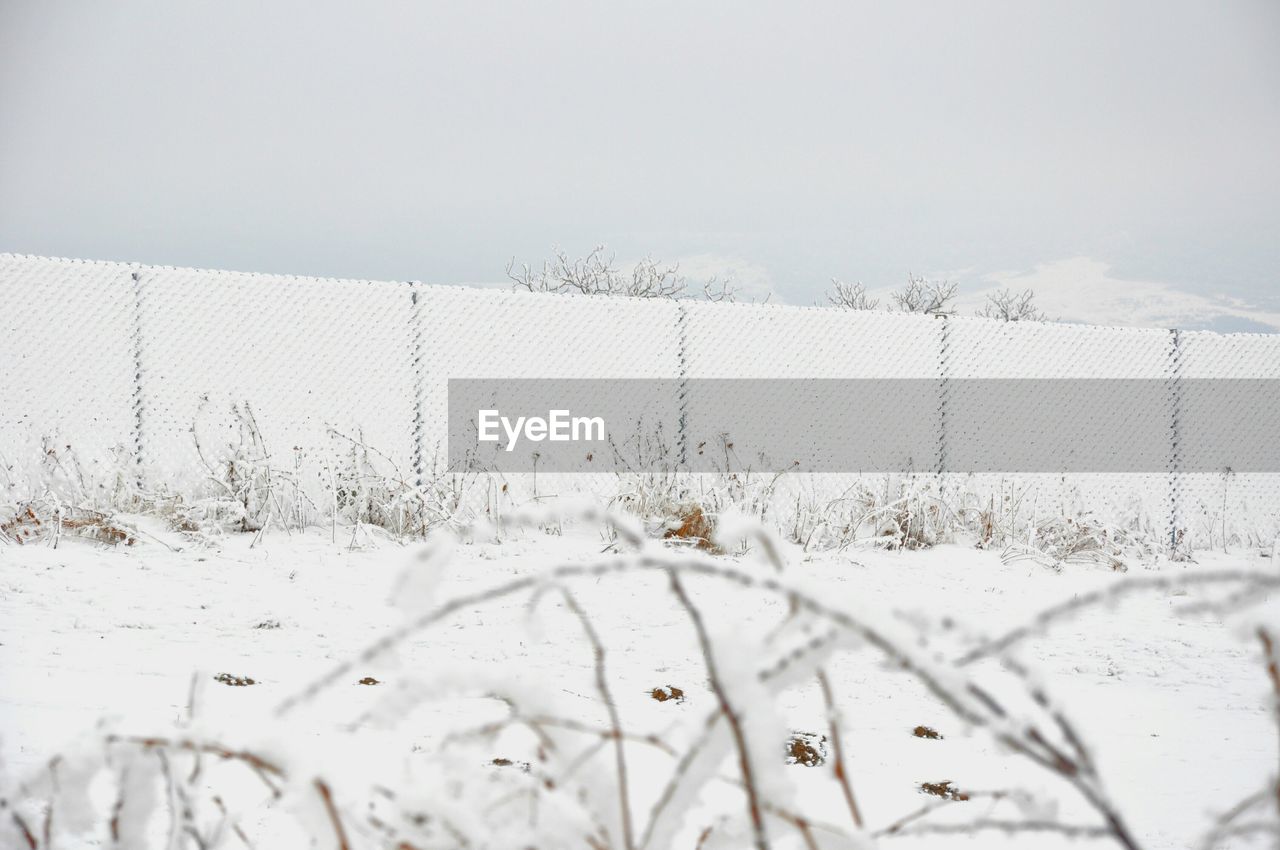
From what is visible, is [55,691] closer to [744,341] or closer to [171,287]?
[171,287]

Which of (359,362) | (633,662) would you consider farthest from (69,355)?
(633,662)

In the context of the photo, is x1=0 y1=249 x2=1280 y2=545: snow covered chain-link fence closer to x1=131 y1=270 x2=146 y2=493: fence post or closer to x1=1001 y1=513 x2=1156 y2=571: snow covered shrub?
x1=131 y1=270 x2=146 y2=493: fence post

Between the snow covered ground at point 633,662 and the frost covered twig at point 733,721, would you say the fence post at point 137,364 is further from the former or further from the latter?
the frost covered twig at point 733,721

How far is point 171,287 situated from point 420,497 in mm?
2960

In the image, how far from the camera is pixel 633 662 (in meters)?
3.01

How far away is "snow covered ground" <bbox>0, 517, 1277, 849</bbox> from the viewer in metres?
1.65

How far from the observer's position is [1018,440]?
7895mm

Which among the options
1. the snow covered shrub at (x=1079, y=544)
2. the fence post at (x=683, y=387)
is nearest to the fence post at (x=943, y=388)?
the snow covered shrub at (x=1079, y=544)

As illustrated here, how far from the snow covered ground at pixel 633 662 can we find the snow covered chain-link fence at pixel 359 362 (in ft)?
4.58

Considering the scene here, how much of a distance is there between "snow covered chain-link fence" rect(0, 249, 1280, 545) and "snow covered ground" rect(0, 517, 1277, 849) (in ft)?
4.58

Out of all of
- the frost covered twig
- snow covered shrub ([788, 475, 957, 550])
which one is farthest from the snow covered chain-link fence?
the frost covered twig

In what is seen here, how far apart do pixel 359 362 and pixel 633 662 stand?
14.7ft

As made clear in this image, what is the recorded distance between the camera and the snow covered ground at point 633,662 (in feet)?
5.40

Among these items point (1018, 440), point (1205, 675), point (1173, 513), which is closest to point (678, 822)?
point (1205, 675)
